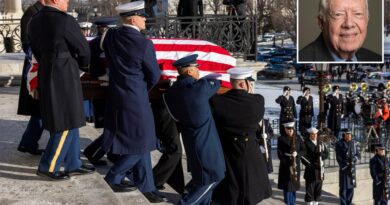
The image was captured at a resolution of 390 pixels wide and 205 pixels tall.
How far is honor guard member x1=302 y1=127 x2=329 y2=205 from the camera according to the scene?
9766 millimetres

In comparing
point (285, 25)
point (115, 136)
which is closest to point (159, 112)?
point (115, 136)

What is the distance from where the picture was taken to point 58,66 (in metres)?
4.57

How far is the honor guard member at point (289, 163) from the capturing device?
9.38 m

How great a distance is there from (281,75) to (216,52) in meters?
30.7

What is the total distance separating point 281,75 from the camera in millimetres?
36844

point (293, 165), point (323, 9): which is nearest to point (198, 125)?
point (293, 165)

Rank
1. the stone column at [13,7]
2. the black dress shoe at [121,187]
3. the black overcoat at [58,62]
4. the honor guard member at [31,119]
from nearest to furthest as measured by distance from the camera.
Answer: the black overcoat at [58,62] → the black dress shoe at [121,187] → the honor guard member at [31,119] → the stone column at [13,7]

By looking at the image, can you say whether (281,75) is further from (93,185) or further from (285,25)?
(93,185)

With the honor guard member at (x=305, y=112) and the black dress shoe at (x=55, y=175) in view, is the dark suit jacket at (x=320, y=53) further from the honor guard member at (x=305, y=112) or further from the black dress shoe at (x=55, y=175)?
the black dress shoe at (x=55, y=175)

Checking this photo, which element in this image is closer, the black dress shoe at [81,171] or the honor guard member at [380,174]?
the black dress shoe at [81,171]

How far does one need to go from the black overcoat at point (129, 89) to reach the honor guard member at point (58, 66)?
0.24 meters

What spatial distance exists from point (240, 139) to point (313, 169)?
203 inches

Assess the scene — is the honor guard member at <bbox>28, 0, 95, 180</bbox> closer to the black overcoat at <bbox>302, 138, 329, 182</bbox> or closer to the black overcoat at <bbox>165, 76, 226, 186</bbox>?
the black overcoat at <bbox>165, 76, 226, 186</bbox>

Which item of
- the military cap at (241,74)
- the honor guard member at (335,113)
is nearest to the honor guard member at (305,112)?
the honor guard member at (335,113)
